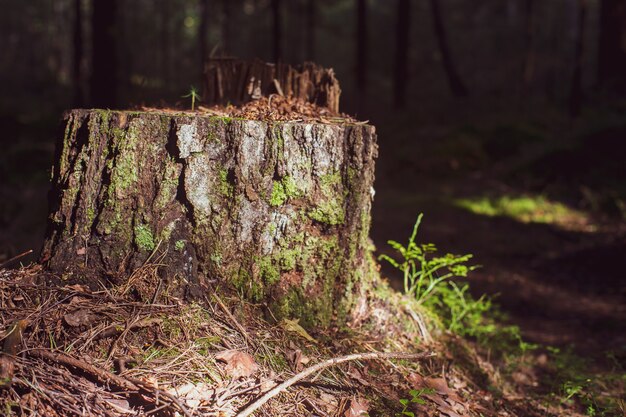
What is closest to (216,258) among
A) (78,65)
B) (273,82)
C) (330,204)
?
(330,204)

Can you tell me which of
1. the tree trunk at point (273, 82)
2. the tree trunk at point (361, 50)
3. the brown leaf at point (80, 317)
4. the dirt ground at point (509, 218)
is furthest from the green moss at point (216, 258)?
the tree trunk at point (361, 50)

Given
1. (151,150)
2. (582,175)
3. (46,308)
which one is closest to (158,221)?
(151,150)

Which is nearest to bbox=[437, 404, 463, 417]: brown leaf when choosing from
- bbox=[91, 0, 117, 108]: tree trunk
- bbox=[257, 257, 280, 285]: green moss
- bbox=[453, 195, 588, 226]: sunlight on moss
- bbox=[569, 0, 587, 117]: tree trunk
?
bbox=[257, 257, 280, 285]: green moss

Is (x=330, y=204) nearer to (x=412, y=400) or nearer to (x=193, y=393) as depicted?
(x=412, y=400)

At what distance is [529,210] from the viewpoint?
9211 millimetres

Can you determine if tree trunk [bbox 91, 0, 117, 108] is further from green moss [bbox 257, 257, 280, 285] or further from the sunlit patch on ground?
green moss [bbox 257, 257, 280, 285]

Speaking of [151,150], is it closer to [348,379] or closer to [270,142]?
[270,142]

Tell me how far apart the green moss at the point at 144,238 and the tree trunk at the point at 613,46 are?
50.2 feet

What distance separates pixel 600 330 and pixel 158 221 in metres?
3.98

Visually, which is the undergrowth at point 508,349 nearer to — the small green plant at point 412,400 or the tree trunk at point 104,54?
the small green plant at point 412,400

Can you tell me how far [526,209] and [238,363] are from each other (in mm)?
7854

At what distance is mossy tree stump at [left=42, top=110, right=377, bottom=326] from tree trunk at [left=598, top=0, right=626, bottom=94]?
47.6ft

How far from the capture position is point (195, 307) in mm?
2633

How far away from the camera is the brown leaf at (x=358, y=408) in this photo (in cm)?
242
